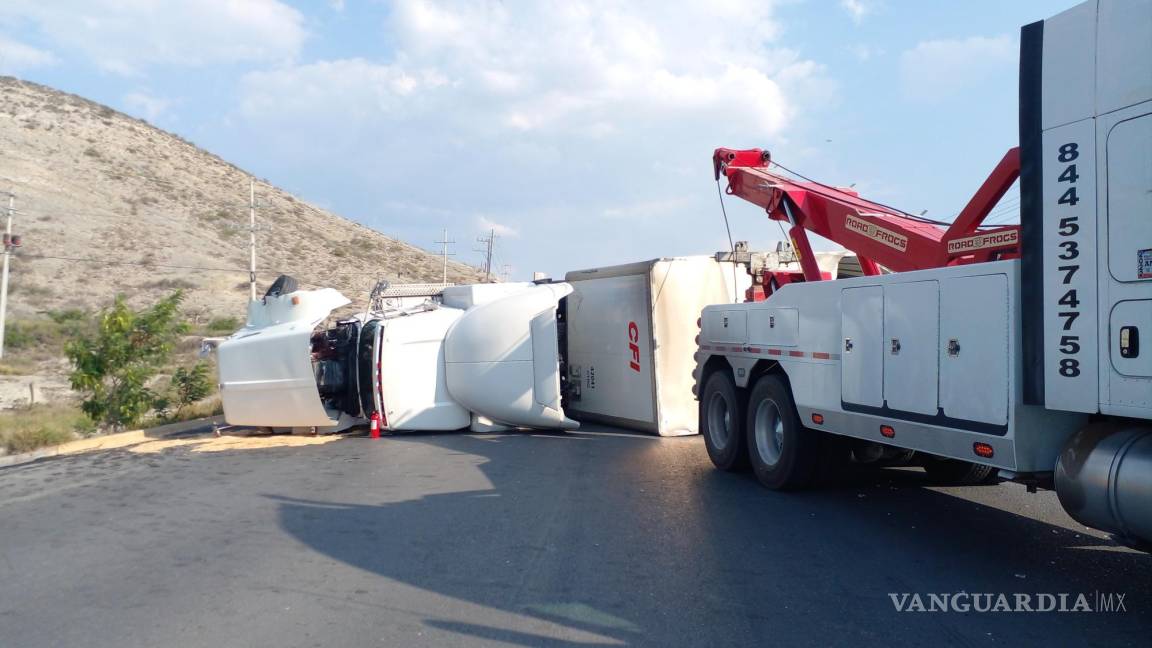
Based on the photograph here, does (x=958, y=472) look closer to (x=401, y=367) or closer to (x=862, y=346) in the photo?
(x=862, y=346)

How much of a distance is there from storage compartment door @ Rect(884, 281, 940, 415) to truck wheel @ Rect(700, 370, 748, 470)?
303cm

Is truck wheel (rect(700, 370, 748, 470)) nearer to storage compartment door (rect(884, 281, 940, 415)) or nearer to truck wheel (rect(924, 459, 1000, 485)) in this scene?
truck wheel (rect(924, 459, 1000, 485))

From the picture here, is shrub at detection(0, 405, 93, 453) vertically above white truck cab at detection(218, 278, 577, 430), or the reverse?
white truck cab at detection(218, 278, 577, 430)

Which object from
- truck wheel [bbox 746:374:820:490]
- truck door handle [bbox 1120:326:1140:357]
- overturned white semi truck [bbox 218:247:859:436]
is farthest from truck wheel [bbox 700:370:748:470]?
truck door handle [bbox 1120:326:1140:357]

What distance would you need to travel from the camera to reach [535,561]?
637 centimetres

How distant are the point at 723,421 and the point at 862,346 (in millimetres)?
3383

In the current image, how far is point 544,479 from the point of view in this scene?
9.78 metres

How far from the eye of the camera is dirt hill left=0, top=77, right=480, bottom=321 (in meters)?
43.2

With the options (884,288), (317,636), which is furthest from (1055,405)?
(317,636)

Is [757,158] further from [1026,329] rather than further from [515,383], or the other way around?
[1026,329]

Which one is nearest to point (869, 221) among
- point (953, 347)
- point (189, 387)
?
point (953, 347)

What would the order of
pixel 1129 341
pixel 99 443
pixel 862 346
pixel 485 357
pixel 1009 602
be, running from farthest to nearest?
pixel 99 443 < pixel 485 357 < pixel 862 346 < pixel 1009 602 < pixel 1129 341

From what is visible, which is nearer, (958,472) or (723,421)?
(958,472)

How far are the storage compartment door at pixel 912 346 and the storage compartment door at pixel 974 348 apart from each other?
0.34 feet
